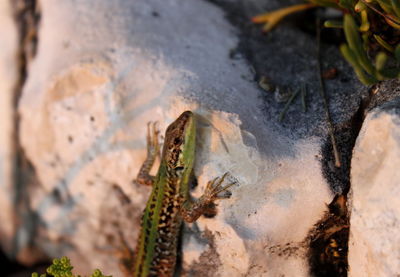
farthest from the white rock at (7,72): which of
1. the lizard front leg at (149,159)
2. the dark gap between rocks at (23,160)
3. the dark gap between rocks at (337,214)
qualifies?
the dark gap between rocks at (337,214)

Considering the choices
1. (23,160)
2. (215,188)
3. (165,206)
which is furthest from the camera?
(23,160)

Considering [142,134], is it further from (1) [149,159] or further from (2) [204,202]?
(2) [204,202]

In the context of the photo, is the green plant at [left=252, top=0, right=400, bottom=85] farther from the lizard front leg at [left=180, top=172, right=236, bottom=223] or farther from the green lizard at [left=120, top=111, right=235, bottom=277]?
the green lizard at [left=120, top=111, right=235, bottom=277]

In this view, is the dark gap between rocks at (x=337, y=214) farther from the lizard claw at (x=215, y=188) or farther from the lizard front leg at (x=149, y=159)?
the lizard front leg at (x=149, y=159)

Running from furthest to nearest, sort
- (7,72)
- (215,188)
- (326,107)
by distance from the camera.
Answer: (7,72), (326,107), (215,188)

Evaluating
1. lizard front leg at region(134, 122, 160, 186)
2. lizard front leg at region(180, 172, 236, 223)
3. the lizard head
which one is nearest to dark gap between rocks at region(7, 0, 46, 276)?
lizard front leg at region(134, 122, 160, 186)

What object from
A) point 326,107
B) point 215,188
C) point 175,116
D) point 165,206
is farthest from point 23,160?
point 326,107

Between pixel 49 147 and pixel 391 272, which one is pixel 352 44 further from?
pixel 49 147
